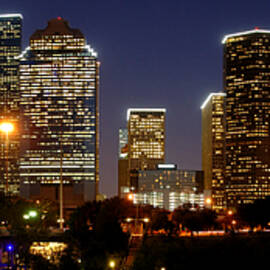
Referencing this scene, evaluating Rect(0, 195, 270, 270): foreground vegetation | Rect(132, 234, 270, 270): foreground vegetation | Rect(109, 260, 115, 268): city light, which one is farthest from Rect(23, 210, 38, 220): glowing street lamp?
Rect(132, 234, 270, 270): foreground vegetation

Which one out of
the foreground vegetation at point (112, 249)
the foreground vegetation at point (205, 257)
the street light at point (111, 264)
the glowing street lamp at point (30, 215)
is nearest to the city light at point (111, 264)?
the street light at point (111, 264)

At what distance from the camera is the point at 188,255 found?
167ft

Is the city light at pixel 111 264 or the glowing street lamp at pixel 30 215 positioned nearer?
the city light at pixel 111 264

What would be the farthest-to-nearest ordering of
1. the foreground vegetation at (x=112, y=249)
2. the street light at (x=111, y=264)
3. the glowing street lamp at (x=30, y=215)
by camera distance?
the glowing street lamp at (x=30, y=215), the street light at (x=111, y=264), the foreground vegetation at (x=112, y=249)

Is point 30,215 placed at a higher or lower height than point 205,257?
higher

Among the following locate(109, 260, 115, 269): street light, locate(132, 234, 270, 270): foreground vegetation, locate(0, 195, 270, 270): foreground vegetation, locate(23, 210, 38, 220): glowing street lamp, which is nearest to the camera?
locate(0, 195, 270, 270): foreground vegetation

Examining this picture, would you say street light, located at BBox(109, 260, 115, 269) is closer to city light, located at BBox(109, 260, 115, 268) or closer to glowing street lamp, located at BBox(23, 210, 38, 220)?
city light, located at BBox(109, 260, 115, 268)

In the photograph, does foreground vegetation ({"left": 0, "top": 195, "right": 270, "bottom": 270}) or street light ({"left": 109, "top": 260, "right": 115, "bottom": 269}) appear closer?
foreground vegetation ({"left": 0, "top": 195, "right": 270, "bottom": 270})

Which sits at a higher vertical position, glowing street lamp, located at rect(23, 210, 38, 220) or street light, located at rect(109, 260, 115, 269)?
glowing street lamp, located at rect(23, 210, 38, 220)

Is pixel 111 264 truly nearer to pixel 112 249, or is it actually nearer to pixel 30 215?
pixel 112 249

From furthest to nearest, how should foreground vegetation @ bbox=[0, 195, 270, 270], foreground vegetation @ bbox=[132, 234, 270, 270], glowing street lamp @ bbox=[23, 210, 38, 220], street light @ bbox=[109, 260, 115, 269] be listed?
glowing street lamp @ bbox=[23, 210, 38, 220], street light @ bbox=[109, 260, 115, 269], foreground vegetation @ bbox=[132, 234, 270, 270], foreground vegetation @ bbox=[0, 195, 270, 270]

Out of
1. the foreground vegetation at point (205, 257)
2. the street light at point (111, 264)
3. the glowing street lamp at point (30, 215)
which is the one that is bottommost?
the street light at point (111, 264)

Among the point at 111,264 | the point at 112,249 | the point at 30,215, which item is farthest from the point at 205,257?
the point at 30,215

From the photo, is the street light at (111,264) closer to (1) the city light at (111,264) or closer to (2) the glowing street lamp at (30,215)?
(1) the city light at (111,264)
